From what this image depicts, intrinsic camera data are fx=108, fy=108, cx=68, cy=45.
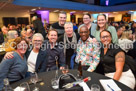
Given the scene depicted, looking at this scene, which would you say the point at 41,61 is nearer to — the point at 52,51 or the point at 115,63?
the point at 52,51

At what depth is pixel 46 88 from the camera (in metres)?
1.39

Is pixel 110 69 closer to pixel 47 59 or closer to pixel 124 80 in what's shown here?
pixel 124 80

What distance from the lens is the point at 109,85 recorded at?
4.47 ft

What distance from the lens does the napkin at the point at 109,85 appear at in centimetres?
130

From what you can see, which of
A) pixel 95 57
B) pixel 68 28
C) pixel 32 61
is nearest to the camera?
pixel 32 61

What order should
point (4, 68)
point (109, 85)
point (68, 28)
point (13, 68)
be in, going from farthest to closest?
point (68, 28), point (13, 68), point (4, 68), point (109, 85)

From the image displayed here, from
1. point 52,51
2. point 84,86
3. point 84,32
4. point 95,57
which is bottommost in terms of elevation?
point 84,86

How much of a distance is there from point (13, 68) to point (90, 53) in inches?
58.3

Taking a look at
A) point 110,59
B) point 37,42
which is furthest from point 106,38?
point 37,42

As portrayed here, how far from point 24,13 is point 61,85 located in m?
12.9

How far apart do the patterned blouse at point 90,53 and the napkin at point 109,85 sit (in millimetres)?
735

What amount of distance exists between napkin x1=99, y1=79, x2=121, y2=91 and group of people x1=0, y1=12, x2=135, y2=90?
48 cm

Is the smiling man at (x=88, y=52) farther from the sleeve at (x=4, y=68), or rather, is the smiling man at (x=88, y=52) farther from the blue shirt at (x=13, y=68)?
the sleeve at (x=4, y=68)

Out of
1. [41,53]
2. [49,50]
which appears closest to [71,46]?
[49,50]
